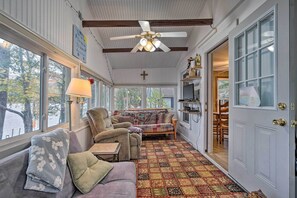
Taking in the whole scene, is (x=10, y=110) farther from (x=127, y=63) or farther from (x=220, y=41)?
(x=127, y=63)

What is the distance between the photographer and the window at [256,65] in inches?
69.2

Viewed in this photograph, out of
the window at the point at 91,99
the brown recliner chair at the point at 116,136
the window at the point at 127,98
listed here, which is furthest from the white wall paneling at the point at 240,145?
the window at the point at 127,98

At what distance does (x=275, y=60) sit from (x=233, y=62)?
2.64ft

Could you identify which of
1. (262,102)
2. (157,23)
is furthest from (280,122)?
(157,23)

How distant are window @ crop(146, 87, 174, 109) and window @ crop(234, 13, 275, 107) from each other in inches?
172

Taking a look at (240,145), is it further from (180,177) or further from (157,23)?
(157,23)

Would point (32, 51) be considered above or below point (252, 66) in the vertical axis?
above

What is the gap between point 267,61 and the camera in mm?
1813

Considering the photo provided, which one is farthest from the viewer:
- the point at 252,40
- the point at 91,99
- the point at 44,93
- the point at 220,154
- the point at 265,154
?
the point at 91,99

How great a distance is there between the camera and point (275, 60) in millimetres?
1621

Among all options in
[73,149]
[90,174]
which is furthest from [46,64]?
[90,174]

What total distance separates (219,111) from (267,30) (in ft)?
10.9

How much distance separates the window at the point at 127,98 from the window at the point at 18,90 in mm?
4561

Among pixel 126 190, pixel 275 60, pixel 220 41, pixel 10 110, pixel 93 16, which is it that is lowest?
pixel 126 190
